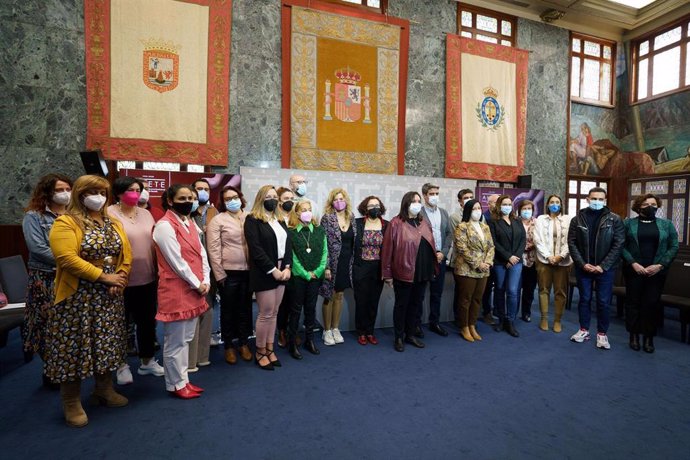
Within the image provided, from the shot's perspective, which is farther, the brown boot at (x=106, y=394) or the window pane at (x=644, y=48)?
the window pane at (x=644, y=48)

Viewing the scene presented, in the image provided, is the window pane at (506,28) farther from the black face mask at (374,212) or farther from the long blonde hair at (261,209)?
the long blonde hair at (261,209)

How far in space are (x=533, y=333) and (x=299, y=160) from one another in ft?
15.1

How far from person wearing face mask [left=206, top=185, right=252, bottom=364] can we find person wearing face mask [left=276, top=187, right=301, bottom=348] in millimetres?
346

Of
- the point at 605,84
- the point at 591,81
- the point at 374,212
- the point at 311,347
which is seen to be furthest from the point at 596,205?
the point at 605,84

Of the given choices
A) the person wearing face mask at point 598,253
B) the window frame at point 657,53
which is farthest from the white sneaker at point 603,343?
the window frame at point 657,53

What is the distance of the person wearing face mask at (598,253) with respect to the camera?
3.84 m

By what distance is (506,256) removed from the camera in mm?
4289

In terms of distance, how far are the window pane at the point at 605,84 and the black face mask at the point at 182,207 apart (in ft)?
35.3

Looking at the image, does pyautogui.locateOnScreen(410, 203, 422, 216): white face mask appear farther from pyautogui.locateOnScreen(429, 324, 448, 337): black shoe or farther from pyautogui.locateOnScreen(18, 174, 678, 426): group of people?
pyautogui.locateOnScreen(429, 324, 448, 337): black shoe

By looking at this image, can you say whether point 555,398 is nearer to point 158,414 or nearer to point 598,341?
point 598,341

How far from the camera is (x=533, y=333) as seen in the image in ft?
14.3

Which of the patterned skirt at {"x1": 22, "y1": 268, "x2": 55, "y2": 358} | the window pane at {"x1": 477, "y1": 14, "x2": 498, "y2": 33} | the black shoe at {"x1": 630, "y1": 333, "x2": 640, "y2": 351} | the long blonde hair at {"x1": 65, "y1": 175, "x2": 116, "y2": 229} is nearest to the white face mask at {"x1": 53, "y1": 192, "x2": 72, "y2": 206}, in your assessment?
the patterned skirt at {"x1": 22, "y1": 268, "x2": 55, "y2": 358}

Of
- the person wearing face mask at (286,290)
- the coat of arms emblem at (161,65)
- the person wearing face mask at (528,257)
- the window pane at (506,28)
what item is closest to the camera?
the person wearing face mask at (286,290)

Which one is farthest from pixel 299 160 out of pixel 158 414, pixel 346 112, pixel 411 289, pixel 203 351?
pixel 158 414
